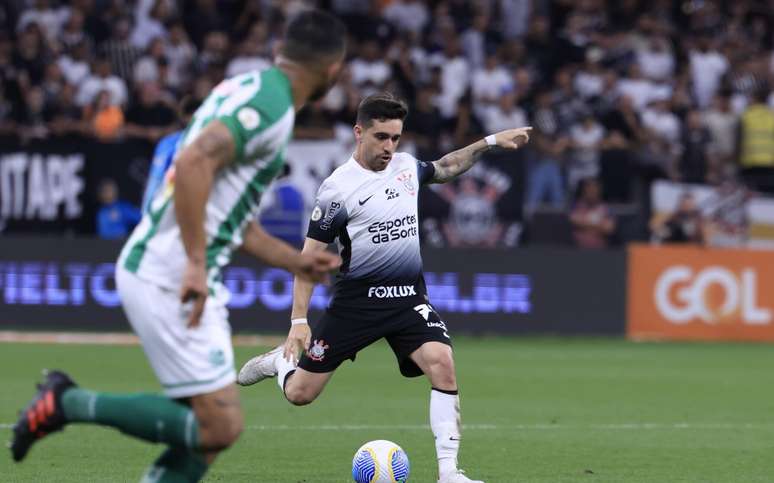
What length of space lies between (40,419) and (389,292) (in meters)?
3.31

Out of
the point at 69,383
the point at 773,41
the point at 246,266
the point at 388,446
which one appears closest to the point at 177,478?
the point at 69,383

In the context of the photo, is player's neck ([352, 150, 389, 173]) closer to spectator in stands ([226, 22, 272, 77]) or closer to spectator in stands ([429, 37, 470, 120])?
spectator in stands ([226, 22, 272, 77])

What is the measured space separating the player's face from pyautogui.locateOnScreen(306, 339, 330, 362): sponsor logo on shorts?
114 cm

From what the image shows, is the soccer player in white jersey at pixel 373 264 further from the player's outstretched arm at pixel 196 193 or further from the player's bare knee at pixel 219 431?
the player's outstretched arm at pixel 196 193

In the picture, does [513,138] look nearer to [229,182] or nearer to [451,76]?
[229,182]

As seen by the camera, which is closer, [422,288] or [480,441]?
[422,288]

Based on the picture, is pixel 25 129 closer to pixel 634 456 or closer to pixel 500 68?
pixel 500 68

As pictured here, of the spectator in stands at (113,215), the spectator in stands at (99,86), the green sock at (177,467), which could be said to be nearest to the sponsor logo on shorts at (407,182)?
the green sock at (177,467)

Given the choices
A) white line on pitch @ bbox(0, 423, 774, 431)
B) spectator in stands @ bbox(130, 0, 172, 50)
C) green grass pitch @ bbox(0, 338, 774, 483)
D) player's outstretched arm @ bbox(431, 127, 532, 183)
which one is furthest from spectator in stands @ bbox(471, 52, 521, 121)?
player's outstretched arm @ bbox(431, 127, 532, 183)

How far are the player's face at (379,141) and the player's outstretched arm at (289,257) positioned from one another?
2.57m

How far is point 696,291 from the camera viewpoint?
19797mm

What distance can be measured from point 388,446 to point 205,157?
3.18 metres

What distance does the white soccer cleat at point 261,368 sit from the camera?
365 inches

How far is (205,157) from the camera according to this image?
534 centimetres
